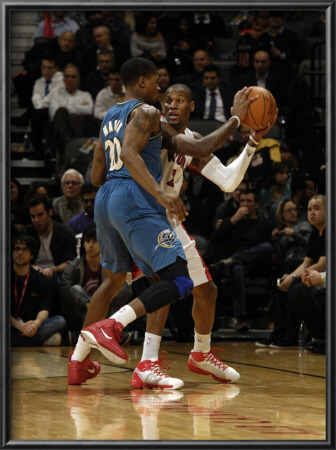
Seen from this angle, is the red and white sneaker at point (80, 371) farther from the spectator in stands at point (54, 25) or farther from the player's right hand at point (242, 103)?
the spectator in stands at point (54, 25)

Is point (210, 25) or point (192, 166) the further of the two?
point (210, 25)

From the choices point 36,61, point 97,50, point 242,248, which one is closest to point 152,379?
point 242,248

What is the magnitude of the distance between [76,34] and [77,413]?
9008 millimetres

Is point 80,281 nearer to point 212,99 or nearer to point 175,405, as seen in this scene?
point 175,405

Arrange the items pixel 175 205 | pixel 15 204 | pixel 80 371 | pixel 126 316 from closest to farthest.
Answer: pixel 175 205 → pixel 126 316 → pixel 80 371 → pixel 15 204

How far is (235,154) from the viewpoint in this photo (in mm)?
9891

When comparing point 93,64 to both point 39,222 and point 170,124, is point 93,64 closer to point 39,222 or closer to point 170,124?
point 39,222

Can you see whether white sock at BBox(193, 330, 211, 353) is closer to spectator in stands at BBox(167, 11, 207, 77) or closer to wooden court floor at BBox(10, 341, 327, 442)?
wooden court floor at BBox(10, 341, 327, 442)

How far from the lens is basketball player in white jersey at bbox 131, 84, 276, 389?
517 cm

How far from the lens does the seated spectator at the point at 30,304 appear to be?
7555mm

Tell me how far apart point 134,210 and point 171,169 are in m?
0.64

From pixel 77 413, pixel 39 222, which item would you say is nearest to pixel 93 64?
pixel 39 222

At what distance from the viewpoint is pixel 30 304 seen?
305 inches

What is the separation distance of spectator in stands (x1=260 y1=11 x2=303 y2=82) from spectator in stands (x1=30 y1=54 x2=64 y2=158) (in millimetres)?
3016
